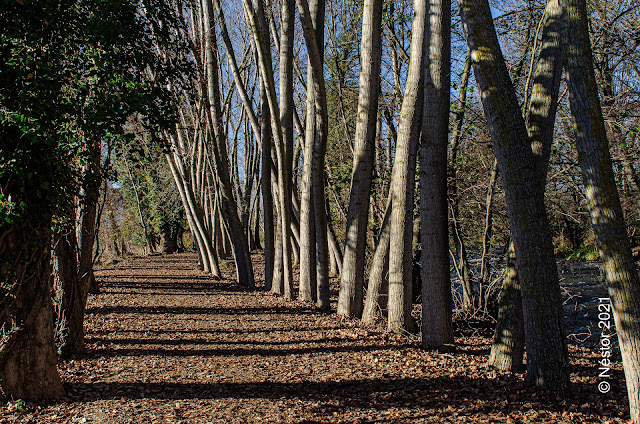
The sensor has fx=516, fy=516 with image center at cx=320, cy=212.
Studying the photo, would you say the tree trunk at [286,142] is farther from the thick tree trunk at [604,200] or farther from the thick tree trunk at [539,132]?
the thick tree trunk at [604,200]

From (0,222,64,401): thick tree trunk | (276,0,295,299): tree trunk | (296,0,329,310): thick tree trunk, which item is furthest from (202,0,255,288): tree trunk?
(0,222,64,401): thick tree trunk

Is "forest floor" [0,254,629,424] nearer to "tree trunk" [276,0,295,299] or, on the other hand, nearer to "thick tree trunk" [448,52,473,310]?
"thick tree trunk" [448,52,473,310]

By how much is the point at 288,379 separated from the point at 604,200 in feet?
12.5

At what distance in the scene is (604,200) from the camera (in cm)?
438

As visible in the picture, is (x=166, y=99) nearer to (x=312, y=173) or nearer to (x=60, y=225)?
(x=60, y=225)

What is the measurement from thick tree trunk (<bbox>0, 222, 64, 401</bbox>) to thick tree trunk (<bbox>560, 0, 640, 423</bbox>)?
5.10 metres

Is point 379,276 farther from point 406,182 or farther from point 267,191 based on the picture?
point 267,191

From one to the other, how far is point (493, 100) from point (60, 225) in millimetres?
4594

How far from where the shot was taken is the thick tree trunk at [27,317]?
16.2 ft

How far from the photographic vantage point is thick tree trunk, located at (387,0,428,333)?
7.08 meters

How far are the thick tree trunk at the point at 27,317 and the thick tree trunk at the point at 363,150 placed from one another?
16.3ft

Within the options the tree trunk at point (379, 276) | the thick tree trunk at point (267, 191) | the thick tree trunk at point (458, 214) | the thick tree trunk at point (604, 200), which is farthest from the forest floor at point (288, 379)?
the thick tree trunk at point (267, 191)

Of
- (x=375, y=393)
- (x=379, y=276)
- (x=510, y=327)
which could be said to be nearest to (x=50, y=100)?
(x=375, y=393)

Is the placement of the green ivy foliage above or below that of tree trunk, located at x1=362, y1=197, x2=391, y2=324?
above
